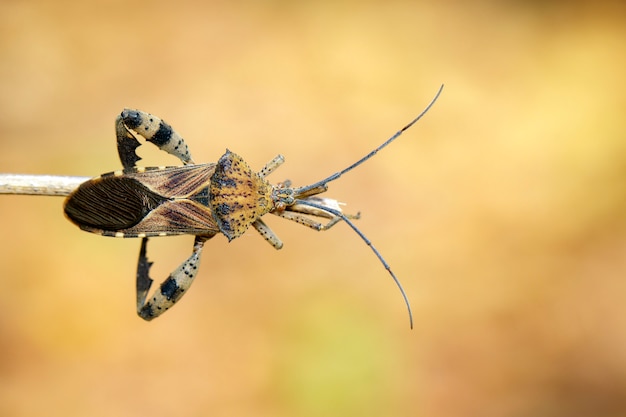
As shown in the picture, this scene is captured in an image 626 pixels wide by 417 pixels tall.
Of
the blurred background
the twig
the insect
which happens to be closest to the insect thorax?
the insect

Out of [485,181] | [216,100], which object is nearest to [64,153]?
[216,100]

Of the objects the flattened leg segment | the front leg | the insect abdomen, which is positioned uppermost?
the flattened leg segment

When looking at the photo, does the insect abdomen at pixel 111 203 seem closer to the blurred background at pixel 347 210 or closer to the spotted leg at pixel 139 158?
the spotted leg at pixel 139 158

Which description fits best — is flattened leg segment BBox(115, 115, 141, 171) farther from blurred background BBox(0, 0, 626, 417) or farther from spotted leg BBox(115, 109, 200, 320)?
blurred background BBox(0, 0, 626, 417)

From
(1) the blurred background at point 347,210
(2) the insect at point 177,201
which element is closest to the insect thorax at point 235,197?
(2) the insect at point 177,201

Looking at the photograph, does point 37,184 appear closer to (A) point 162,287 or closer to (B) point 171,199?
(B) point 171,199

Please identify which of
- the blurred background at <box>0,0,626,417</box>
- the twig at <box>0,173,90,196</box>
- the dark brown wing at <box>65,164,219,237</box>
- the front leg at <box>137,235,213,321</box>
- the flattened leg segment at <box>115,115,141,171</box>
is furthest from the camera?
the blurred background at <box>0,0,626,417</box>
